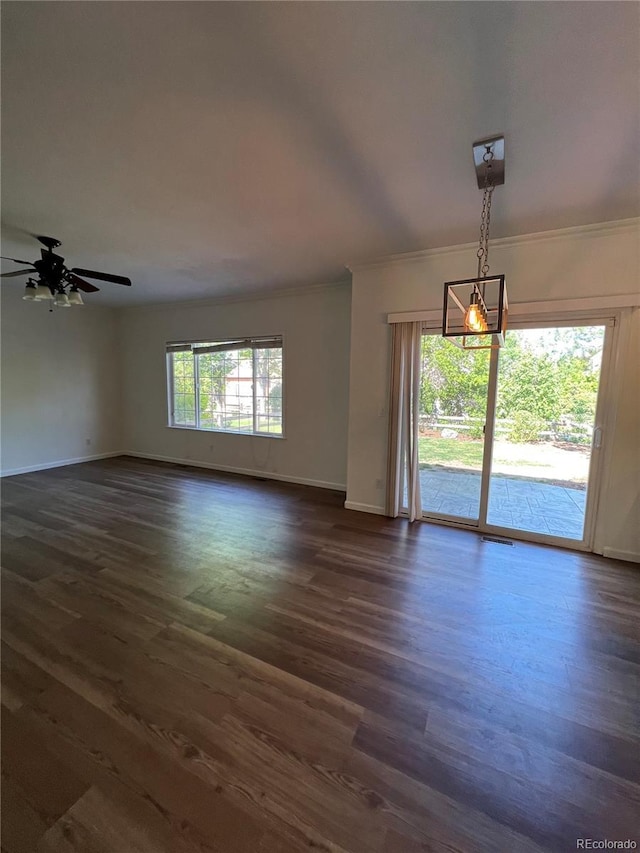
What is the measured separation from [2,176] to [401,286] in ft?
10.7

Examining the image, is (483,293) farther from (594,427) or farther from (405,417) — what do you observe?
(594,427)

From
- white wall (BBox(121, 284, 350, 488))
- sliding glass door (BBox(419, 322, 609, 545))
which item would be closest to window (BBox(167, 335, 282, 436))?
white wall (BBox(121, 284, 350, 488))

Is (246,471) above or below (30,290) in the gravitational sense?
below

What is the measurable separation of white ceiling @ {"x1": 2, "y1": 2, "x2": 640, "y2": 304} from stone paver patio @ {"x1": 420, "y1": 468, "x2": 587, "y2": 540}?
2.39m

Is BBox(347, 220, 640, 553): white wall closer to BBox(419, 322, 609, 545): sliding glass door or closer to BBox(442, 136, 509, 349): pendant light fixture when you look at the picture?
BBox(419, 322, 609, 545): sliding glass door

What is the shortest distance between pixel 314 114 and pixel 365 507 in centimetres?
349

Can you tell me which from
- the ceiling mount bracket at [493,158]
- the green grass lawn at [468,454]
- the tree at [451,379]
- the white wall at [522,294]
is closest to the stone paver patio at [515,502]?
the green grass lawn at [468,454]

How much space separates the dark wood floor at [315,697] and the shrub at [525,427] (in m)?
1.04

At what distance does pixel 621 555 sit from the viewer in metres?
2.93

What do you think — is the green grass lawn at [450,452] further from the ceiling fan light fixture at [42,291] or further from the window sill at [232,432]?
the ceiling fan light fixture at [42,291]

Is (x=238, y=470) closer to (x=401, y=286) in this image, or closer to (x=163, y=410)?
(x=163, y=410)

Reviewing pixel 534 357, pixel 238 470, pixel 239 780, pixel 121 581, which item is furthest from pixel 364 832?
pixel 238 470

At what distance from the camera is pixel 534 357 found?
10.4 feet

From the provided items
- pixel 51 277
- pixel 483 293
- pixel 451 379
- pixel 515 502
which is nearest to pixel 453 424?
pixel 451 379
